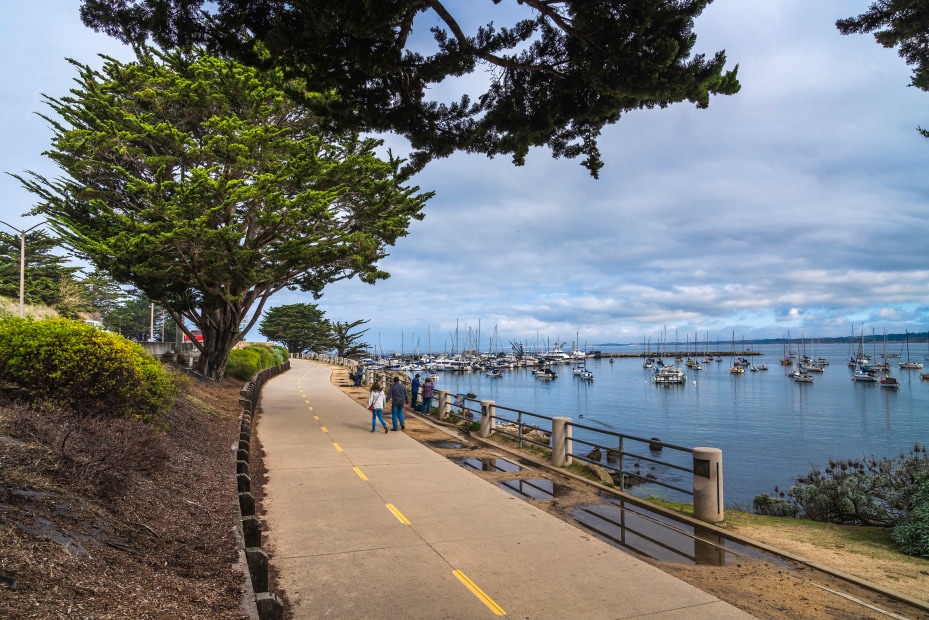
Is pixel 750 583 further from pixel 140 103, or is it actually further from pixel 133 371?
pixel 140 103

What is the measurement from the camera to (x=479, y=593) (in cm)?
622

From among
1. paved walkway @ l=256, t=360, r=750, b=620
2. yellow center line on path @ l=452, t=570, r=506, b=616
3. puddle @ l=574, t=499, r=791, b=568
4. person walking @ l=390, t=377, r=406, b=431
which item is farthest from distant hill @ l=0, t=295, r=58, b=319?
yellow center line on path @ l=452, t=570, r=506, b=616

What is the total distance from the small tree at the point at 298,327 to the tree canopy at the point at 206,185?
79214mm

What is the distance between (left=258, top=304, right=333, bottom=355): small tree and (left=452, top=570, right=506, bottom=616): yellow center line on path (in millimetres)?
99327

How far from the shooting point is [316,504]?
32.0ft

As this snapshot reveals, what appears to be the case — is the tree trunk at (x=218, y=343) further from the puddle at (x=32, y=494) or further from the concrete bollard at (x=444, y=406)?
the puddle at (x=32, y=494)

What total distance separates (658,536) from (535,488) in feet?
10.6

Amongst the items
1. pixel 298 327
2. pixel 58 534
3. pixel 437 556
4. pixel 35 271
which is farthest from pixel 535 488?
pixel 298 327

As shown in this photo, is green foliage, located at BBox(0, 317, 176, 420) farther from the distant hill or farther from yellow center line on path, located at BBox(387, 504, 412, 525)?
the distant hill

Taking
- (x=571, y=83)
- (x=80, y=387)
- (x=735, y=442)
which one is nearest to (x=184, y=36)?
(x=571, y=83)

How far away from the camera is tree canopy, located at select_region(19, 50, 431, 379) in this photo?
20.2 metres

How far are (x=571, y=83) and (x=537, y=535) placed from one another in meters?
5.95

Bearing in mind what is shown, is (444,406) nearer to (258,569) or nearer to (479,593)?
(479,593)

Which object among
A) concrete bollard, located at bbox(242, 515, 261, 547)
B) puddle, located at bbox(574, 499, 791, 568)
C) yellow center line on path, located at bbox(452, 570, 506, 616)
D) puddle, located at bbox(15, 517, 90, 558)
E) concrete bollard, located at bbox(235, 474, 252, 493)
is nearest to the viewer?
puddle, located at bbox(15, 517, 90, 558)
